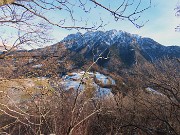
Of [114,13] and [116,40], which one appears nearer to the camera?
[114,13]

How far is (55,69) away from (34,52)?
162cm

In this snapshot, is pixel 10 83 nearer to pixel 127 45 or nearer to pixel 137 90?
pixel 137 90

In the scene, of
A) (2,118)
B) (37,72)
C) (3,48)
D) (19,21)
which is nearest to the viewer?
(19,21)

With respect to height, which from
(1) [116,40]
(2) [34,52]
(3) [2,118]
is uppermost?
(1) [116,40]

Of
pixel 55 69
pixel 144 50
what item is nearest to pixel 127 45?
pixel 144 50

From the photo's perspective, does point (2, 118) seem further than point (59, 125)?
Yes

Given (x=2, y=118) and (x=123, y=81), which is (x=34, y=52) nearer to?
(x=2, y=118)

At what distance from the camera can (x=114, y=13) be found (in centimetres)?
459

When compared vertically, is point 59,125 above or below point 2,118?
above

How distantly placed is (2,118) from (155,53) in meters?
85.7

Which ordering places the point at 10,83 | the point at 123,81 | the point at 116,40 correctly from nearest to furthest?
the point at 10,83 → the point at 123,81 → the point at 116,40

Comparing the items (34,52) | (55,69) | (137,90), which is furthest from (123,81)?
(34,52)

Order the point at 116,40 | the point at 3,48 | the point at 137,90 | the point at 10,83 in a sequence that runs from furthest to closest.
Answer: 1. the point at 116,40
2. the point at 137,90
3. the point at 10,83
4. the point at 3,48

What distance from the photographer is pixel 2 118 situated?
2000 cm
